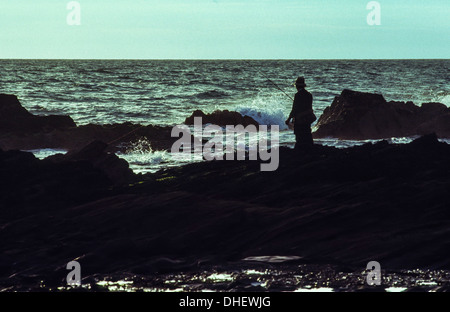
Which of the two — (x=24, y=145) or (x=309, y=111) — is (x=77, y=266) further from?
(x=24, y=145)

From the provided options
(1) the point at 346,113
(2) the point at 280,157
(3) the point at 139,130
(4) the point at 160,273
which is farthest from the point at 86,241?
(1) the point at 346,113

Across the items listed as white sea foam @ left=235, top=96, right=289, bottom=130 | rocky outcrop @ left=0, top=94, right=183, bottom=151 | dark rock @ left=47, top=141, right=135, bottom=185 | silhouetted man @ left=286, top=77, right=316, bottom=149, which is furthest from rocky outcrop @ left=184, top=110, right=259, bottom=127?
silhouetted man @ left=286, top=77, right=316, bottom=149

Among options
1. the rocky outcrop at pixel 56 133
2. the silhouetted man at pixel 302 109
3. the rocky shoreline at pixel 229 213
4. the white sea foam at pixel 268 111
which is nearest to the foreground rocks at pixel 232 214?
the rocky shoreline at pixel 229 213

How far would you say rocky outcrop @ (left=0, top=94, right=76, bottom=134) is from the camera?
781 inches

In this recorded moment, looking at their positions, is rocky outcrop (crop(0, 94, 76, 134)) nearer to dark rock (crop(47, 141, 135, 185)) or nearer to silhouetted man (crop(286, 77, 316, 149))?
dark rock (crop(47, 141, 135, 185))

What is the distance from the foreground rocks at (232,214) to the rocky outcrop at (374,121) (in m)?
11.6

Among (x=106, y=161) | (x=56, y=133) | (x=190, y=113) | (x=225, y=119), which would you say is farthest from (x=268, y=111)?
(x=106, y=161)

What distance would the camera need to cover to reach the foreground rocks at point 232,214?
22.1 feet

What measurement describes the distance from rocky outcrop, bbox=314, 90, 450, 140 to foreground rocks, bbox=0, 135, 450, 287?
11551 mm

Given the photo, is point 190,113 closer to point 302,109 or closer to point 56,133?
point 56,133

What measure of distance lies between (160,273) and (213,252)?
2.61 feet

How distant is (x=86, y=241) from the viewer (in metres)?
7.48

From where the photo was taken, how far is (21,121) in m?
20.2

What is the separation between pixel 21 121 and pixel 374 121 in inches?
466
